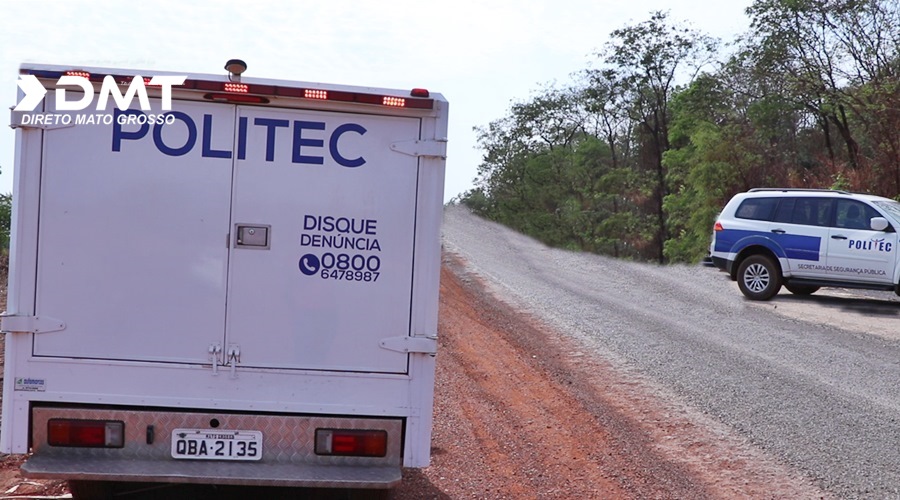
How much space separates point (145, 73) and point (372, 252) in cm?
152

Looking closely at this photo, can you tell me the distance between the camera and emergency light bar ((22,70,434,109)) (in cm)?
511

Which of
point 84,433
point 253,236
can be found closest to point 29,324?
point 84,433

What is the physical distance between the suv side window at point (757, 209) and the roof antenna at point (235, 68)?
13432mm

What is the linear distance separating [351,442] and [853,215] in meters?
13.0

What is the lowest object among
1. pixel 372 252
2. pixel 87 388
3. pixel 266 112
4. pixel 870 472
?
pixel 870 472

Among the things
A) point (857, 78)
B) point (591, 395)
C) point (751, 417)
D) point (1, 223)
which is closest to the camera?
point (751, 417)

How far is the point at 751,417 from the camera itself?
29.8 ft

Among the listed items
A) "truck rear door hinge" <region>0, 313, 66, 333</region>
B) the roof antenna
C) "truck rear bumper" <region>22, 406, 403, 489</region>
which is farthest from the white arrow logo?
"truck rear bumper" <region>22, 406, 403, 489</region>

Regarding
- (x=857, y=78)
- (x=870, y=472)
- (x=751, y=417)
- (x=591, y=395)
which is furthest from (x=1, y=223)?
(x=857, y=78)

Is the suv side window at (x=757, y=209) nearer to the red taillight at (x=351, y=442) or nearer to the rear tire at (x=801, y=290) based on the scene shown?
the rear tire at (x=801, y=290)

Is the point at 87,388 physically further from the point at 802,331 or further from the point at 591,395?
the point at 802,331

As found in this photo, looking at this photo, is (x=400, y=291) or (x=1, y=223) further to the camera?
(x=1, y=223)

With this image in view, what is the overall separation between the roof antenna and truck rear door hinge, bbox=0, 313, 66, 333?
159cm

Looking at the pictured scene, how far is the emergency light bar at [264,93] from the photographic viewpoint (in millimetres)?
5105
